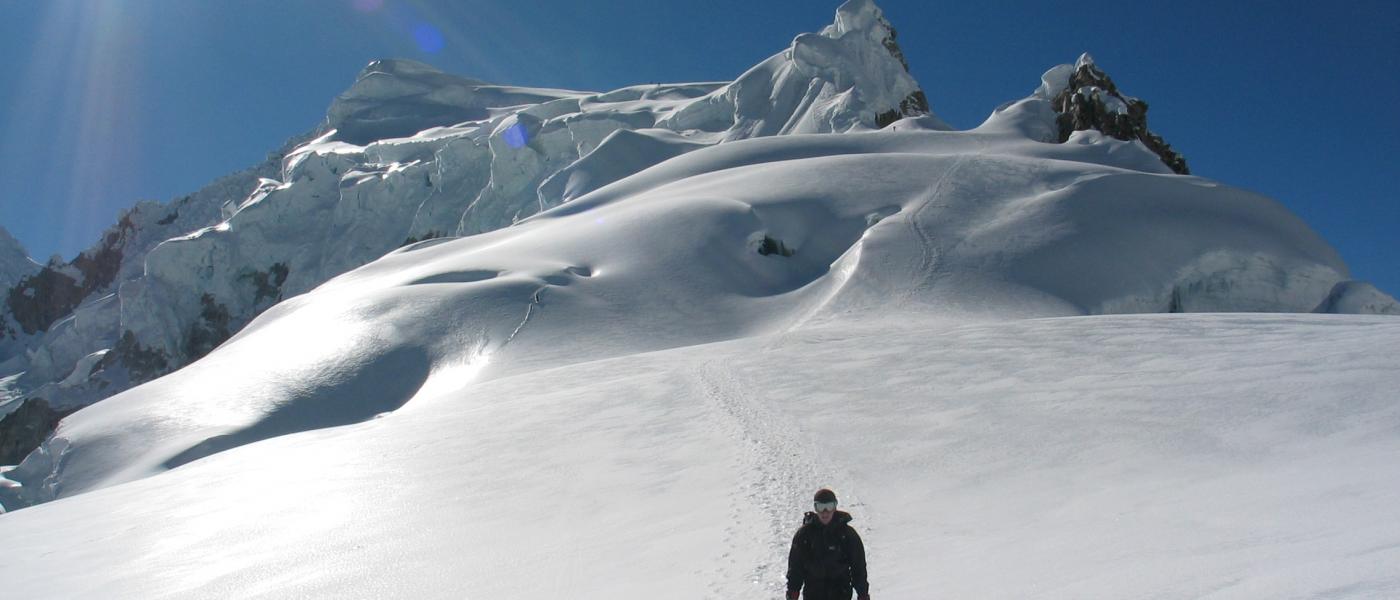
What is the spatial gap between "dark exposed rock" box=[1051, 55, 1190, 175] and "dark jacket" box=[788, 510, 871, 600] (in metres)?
54.2

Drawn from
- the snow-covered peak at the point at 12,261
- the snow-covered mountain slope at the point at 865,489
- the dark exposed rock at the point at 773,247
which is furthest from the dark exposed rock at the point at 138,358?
the snow-covered mountain slope at the point at 865,489

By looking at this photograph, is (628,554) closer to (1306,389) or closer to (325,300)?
(1306,389)

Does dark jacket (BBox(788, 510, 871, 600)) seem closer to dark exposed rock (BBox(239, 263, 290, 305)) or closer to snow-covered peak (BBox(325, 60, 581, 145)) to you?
dark exposed rock (BBox(239, 263, 290, 305))

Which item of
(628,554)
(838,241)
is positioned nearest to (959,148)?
(838,241)

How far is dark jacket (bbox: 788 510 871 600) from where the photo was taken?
595 cm

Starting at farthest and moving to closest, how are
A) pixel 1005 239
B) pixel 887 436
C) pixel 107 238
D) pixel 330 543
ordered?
1. pixel 107 238
2. pixel 1005 239
3. pixel 887 436
4. pixel 330 543

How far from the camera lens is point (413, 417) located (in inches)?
753

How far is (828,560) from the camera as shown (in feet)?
19.6

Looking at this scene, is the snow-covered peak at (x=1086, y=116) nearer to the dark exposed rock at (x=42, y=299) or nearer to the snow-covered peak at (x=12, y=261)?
the dark exposed rock at (x=42, y=299)

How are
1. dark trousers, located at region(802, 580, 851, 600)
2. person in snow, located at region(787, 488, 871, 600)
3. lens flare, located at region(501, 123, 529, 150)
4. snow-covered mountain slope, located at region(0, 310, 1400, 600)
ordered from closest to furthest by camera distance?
person in snow, located at region(787, 488, 871, 600)
dark trousers, located at region(802, 580, 851, 600)
snow-covered mountain slope, located at region(0, 310, 1400, 600)
lens flare, located at region(501, 123, 529, 150)

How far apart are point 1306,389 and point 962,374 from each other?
5231 mm

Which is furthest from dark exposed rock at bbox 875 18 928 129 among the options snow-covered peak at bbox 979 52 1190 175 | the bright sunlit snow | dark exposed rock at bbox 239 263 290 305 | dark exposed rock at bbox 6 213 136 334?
dark exposed rock at bbox 6 213 136 334

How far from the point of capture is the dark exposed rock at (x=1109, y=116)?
2140 inches

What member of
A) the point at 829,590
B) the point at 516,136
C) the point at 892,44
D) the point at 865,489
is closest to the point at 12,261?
the point at 516,136
